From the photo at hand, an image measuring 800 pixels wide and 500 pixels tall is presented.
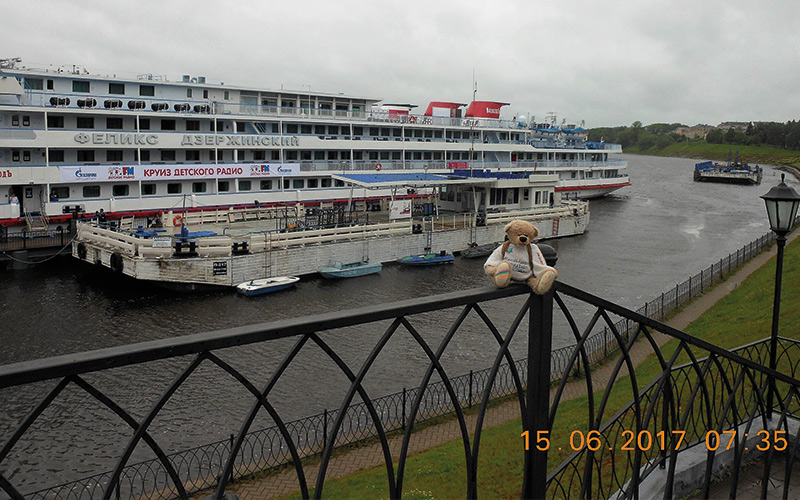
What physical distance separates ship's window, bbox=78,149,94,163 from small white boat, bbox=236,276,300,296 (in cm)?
1738

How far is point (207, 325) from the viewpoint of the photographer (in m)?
25.1

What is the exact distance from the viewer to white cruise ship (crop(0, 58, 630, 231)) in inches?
1465

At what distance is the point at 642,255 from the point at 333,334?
2781 centimetres

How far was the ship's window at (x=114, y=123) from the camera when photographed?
40959mm

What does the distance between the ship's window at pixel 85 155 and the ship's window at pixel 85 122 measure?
5.57 feet

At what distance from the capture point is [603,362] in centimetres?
1958

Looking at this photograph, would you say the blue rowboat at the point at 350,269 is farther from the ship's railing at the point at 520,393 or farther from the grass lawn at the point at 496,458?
the ship's railing at the point at 520,393

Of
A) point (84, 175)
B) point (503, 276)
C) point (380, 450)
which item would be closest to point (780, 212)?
point (503, 276)

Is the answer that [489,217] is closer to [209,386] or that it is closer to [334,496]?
[209,386]

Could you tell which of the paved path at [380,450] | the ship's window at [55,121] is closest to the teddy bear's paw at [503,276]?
the paved path at [380,450]

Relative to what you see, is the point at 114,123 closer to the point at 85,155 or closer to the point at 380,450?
the point at 85,155

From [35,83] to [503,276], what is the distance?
45.3 metres

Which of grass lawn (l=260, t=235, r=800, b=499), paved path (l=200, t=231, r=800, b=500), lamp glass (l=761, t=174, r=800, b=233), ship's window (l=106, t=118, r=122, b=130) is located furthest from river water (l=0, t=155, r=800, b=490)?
lamp glass (l=761, t=174, r=800, b=233)

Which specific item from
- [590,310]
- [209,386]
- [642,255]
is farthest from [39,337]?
[642,255]
